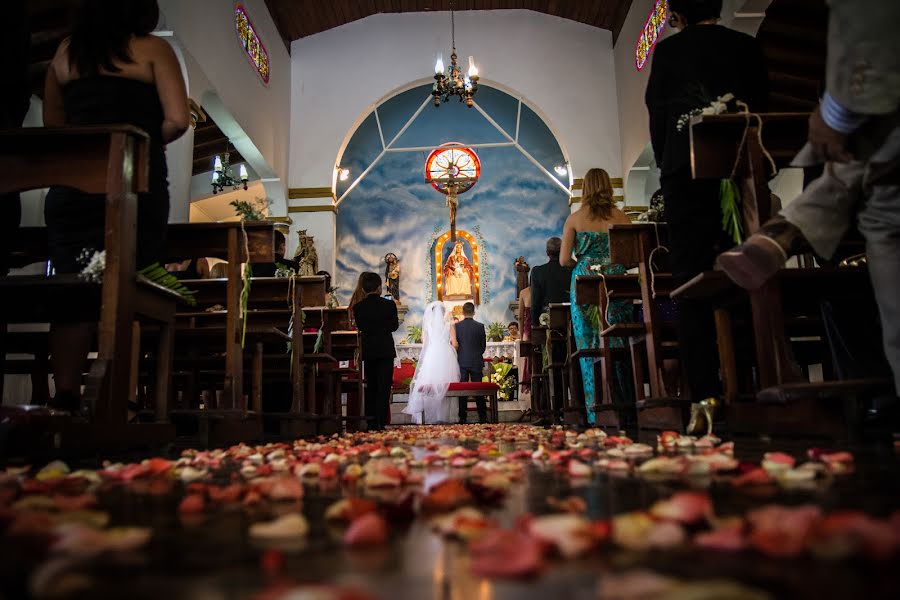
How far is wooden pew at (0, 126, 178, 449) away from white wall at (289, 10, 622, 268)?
9184 millimetres

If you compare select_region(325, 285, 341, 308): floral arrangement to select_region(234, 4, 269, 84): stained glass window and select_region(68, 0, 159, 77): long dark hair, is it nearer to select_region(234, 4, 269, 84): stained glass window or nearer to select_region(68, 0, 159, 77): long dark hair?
select_region(234, 4, 269, 84): stained glass window

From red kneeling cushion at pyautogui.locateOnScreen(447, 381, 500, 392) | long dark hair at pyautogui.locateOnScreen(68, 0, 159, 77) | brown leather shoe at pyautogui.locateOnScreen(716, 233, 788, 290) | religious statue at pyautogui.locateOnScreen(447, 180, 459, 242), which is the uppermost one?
religious statue at pyautogui.locateOnScreen(447, 180, 459, 242)

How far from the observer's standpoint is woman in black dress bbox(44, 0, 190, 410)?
6.89 feet

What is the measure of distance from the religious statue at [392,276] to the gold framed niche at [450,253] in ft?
2.46

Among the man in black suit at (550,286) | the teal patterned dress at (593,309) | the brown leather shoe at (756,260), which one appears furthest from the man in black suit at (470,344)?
the brown leather shoe at (756,260)

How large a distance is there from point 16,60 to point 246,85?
7.55 metres

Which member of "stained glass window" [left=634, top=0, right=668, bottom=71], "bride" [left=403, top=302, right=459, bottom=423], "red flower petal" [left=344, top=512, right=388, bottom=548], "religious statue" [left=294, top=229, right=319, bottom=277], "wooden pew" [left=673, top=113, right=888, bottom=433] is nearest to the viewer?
"red flower petal" [left=344, top=512, right=388, bottom=548]

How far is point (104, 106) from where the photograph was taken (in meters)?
2.24

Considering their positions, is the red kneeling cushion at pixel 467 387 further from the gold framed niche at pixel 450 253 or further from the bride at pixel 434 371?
the gold framed niche at pixel 450 253

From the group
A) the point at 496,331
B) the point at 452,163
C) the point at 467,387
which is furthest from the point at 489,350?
the point at 467,387

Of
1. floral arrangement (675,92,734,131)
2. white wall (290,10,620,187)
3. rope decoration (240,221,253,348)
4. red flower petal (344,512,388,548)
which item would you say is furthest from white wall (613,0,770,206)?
red flower petal (344,512,388,548)

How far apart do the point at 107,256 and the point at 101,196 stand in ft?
1.10

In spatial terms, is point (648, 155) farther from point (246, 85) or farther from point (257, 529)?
point (257, 529)

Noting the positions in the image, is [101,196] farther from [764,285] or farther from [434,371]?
[434,371]
